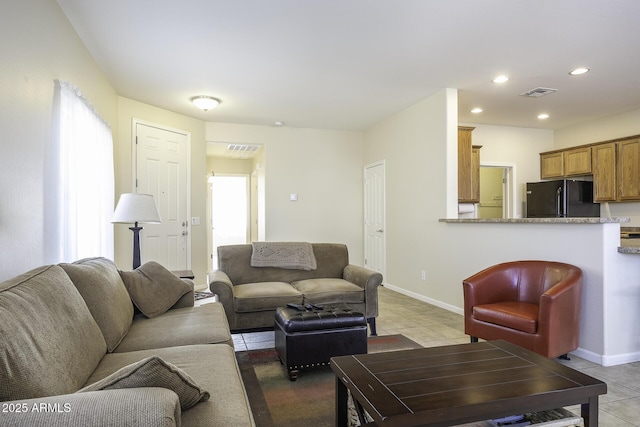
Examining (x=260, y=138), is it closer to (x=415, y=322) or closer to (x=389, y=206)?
(x=389, y=206)

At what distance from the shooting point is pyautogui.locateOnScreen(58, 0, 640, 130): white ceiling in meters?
2.78

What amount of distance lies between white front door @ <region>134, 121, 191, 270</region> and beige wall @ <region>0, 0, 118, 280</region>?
2325 millimetres

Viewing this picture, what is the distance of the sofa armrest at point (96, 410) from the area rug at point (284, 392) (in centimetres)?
128

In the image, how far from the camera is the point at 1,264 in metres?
1.87

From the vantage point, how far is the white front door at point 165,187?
5035mm

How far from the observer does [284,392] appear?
7.79 ft

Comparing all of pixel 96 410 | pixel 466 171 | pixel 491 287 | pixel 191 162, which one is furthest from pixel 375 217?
pixel 96 410

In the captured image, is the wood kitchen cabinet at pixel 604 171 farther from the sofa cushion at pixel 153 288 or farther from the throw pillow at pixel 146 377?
the throw pillow at pixel 146 377

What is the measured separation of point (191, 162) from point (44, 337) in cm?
477

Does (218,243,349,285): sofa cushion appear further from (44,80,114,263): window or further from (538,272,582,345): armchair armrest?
(538,272,582,345): armchair armrest

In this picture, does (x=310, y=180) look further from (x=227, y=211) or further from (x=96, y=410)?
(x=96, y=410)

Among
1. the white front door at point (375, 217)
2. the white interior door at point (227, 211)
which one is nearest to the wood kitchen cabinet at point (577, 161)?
the white front door at point (375, 217)

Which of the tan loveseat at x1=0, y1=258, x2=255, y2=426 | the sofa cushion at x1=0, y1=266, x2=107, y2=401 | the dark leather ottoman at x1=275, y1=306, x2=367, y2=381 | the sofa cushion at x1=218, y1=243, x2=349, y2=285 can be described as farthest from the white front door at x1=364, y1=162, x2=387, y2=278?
the sofa cushion at x1=0, y1=266, x2=107, y2=401

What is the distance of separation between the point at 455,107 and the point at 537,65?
3.11 feet
